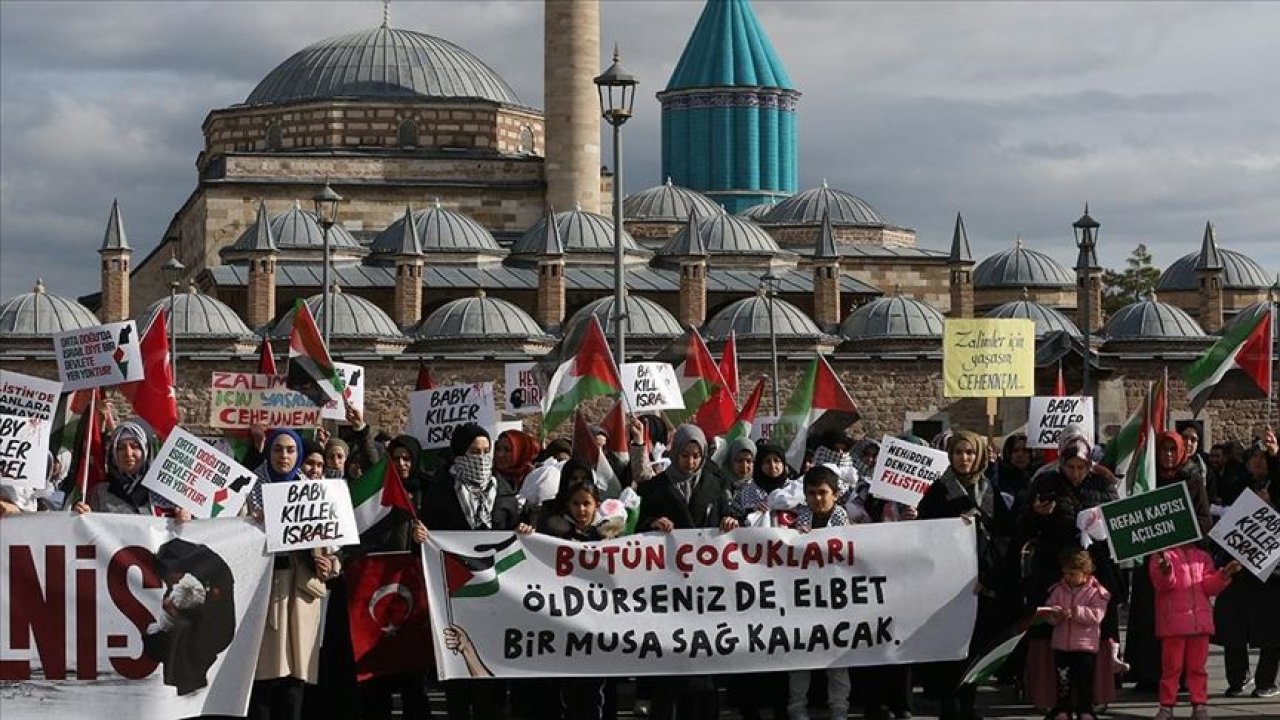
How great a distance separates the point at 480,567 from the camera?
1070 cm

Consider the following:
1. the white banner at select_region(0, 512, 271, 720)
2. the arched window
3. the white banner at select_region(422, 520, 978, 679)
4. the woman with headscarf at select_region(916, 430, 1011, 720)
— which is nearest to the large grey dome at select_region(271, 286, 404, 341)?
the arched window

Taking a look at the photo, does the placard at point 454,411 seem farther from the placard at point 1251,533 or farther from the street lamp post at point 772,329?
the street lamp post at point 772,329

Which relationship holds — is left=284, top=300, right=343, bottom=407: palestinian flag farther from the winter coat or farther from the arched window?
the arched window

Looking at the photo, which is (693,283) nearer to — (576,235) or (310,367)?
(576,235)

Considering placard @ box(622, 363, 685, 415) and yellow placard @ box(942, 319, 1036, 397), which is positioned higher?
yellow placard @ box(942, 319, 1036, 397)

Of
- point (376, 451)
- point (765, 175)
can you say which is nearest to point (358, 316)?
point (765, 175)

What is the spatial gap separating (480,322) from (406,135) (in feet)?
43.0

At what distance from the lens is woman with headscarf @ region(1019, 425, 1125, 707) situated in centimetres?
1128

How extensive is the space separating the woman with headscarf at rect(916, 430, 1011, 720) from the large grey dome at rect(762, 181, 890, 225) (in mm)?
50471

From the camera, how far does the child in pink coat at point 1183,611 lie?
1152 cm

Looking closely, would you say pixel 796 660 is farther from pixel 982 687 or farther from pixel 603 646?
pixel 982 687

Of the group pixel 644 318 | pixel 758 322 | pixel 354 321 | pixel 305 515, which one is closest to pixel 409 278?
pixel 354 321

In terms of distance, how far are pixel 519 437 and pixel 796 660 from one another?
1.77 m

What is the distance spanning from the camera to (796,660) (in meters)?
10.9
